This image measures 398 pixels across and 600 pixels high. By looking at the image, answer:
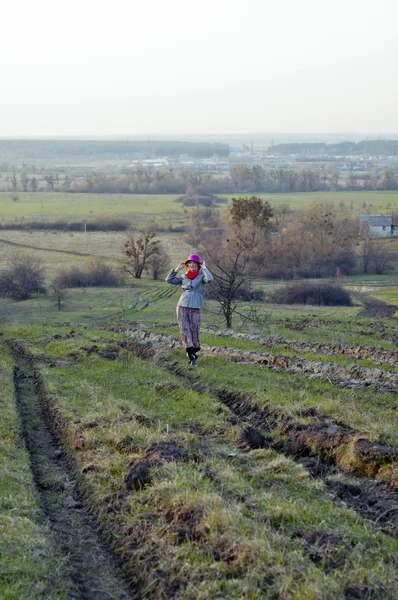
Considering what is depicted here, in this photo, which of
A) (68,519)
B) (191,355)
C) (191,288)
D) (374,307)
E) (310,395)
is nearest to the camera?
(68,519)

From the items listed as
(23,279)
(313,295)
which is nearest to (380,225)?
(313,295)

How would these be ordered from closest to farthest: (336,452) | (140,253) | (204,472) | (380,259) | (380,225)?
(204,472) → (336,452) → (140,253) → (380,259) → (380,225)

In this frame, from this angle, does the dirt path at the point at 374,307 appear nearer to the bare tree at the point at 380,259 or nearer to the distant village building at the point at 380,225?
the bare tree at the point at 380,259

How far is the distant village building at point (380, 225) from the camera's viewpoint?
105 m

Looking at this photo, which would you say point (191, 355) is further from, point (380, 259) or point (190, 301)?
point (380, 259)

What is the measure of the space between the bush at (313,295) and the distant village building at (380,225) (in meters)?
46.5

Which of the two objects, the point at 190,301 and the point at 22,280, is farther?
the point at 22,280

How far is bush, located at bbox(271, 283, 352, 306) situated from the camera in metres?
58.1

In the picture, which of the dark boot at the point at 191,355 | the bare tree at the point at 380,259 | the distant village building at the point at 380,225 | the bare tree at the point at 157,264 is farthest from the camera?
the distant village building at the point at 380,225

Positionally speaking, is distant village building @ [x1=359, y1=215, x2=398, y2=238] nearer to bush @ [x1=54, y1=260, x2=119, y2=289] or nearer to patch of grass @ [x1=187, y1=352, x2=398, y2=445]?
bush @ [x1=54, y1=260, x2=119, y2=289]

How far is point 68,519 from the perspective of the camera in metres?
7.93

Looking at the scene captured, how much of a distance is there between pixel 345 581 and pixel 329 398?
22.7 feet

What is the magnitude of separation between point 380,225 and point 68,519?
104818 mm

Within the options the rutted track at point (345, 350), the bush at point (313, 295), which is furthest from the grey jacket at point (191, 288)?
the bush at point (313, 295)
